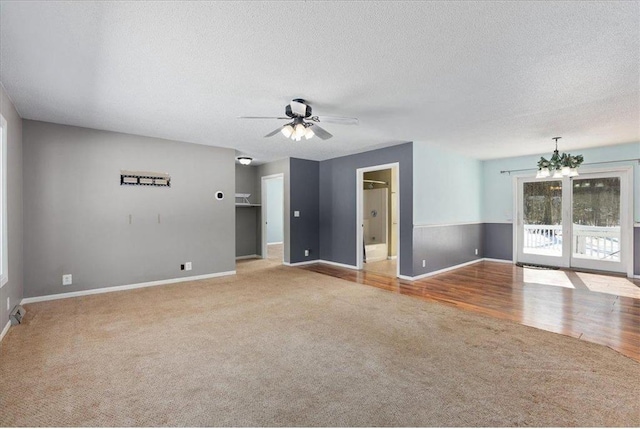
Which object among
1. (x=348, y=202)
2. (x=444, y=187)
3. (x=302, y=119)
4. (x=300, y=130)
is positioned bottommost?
(x=348, y=202)

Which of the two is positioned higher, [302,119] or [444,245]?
[302,119]

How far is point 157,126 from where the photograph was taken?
13.9 ft

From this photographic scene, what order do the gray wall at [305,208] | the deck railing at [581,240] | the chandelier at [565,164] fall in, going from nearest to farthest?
the chandelier at [565,164] → the deck railing at [581,240] → the gray wall at [305,208]

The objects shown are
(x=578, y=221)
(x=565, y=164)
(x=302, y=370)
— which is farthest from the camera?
(x=578, y=221)

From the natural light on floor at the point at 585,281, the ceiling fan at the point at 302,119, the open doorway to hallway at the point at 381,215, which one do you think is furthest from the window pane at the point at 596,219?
the ceiling fan at the point at 302,119

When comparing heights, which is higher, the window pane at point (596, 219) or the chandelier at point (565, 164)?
the chandelier at point (565, 164)

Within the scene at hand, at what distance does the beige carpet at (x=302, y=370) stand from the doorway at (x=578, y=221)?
4.30 m

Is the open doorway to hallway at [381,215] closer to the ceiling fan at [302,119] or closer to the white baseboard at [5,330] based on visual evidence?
the ceiling fan at [302,119]

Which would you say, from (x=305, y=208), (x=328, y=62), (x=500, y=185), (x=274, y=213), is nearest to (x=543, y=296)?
(x=500, y=185)

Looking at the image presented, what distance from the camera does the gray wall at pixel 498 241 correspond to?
691 centimetres

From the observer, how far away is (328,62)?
242cm

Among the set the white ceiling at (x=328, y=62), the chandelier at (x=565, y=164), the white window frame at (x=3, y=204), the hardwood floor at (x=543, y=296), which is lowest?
the hardwood floor at (x=543, y=296)

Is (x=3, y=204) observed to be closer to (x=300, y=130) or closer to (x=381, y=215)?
(x=300, y=130)

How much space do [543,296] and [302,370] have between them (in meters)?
3.80
